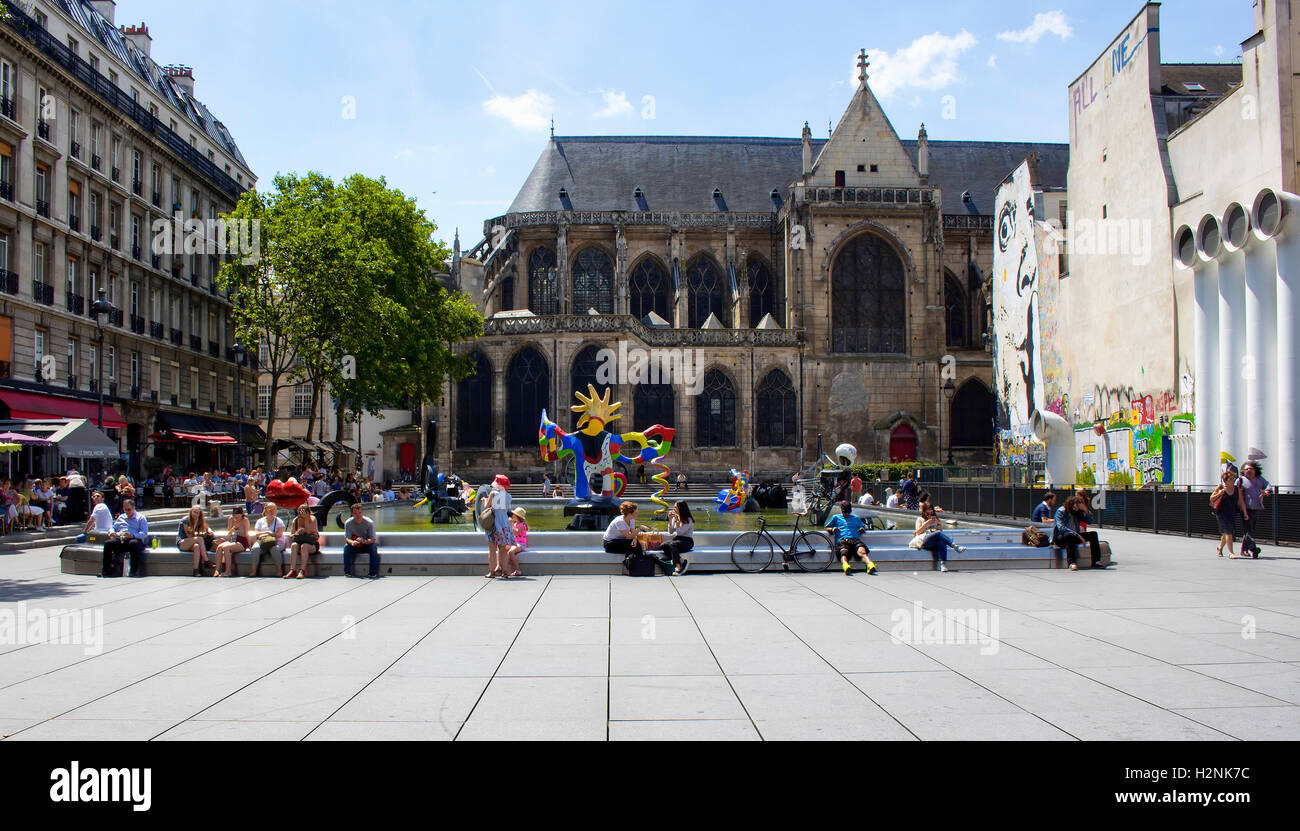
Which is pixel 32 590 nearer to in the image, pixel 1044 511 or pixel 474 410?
pixel 1044 511

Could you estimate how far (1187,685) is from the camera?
21.6 feet

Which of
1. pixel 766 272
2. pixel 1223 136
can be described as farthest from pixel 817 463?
pixel 1223 136

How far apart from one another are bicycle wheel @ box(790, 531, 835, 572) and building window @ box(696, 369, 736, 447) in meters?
32.4

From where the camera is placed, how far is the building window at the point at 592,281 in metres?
51.7

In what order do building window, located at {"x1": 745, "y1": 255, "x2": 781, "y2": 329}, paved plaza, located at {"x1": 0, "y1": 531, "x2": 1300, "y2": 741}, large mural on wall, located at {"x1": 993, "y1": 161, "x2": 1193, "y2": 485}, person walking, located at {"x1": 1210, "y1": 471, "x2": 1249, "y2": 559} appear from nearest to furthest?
paved plaza, located at {"x1": 0, "y1": 531, "x2": 1300, "y2": 741}, person walking, located at {"x1": 1210, "y1": 471, "x2": 1249, "y2": 559}, large mural on wall, located at {"x1": 993, "y1": 161, "x2": 1193, "y2": 485}, building window, located at {"x1": 745, "y1": 255, "x2": 781, "y2": 329}

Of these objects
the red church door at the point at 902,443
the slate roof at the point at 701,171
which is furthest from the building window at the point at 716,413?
the slate roof at the point at 701,171

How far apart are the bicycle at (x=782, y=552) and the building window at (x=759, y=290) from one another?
127ft

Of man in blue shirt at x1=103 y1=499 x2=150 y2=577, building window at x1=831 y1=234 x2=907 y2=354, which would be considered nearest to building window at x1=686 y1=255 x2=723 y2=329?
building window at x1=831 y1=234 x2=907 y2=354

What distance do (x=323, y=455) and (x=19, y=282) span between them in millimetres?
19582

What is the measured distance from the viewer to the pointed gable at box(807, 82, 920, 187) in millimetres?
49562

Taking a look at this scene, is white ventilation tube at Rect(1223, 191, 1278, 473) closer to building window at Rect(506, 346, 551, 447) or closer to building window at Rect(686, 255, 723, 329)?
building window at Rect(506, 346, 551, 447)

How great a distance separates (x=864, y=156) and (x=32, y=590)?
44.4m

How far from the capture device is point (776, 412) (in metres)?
47.8
